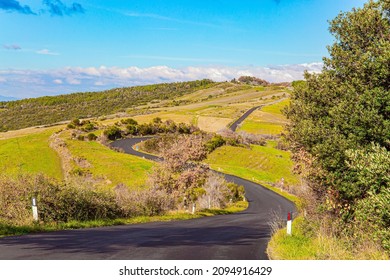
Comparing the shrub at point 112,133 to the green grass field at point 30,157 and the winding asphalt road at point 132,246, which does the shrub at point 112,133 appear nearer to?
the green grass field at point 30,157

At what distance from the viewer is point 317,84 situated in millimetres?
17188

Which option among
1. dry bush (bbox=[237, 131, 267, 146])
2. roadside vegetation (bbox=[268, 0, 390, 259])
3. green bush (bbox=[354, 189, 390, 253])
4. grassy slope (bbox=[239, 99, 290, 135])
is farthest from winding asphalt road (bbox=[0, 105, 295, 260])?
grassy slope (bbox=[239, 99, 290, 135])

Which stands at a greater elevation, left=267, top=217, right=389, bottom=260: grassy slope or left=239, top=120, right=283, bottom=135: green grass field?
left=267, top=217, right=389, bottom=260: grassy slope

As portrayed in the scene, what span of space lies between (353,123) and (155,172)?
18.6 meters

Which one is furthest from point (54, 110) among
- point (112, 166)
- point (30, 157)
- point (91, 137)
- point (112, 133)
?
point (112, 166)

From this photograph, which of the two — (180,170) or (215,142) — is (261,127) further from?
(180,170)

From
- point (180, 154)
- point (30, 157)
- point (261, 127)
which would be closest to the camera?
point (180, 154)

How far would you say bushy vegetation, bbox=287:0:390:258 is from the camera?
10.3 metres

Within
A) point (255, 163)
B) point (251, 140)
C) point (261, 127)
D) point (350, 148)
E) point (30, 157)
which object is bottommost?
point (255, 163)

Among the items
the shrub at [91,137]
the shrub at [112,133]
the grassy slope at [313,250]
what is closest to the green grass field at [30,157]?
the shrub at [91,137]

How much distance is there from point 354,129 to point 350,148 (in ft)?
2.04

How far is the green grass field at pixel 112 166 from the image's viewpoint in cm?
4573

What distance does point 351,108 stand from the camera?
1289 cm

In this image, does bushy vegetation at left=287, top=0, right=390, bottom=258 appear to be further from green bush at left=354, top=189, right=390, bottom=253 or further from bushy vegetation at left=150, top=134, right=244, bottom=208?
bushy vegetation at left=150, top=134, right=244, bottom=208
